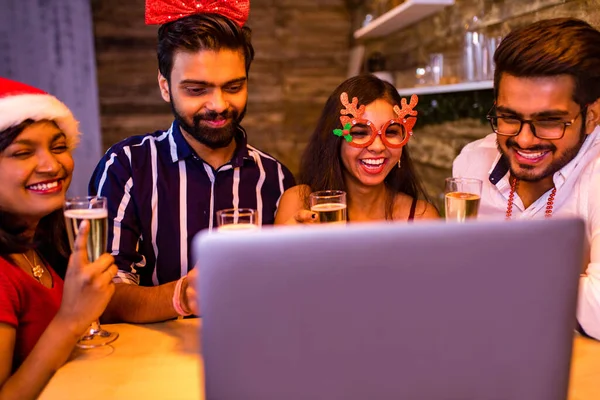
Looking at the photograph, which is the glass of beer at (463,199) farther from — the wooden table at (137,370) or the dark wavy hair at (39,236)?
the dark wavy hair at (39,236)

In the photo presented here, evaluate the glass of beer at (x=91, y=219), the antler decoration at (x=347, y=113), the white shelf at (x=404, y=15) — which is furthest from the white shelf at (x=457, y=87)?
the glass of beer at (x=91, y=219)

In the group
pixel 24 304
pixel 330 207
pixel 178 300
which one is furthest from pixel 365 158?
pixel 24 304

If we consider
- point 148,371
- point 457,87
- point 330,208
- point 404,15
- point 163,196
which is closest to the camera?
point 148,371

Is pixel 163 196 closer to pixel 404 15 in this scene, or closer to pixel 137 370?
→ pixel 137 370

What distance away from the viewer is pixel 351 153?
179 cm

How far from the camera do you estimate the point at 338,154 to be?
73.6 inches

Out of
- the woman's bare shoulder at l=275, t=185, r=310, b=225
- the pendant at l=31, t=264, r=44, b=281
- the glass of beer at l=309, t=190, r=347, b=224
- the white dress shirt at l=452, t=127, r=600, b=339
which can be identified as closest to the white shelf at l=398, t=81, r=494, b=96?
the white dress shirt at l=452, t=127, r=600, b=339

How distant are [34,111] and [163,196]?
62 cm

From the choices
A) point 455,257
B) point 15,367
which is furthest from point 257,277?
point 15,367

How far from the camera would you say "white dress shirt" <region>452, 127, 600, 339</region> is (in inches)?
48.7

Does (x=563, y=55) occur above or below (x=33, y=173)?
above

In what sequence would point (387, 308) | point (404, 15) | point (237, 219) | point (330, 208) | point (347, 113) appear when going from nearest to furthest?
point (387, 308) → point (237, 219) → point (330, 208) → point (347, 113) → point (404, 15)

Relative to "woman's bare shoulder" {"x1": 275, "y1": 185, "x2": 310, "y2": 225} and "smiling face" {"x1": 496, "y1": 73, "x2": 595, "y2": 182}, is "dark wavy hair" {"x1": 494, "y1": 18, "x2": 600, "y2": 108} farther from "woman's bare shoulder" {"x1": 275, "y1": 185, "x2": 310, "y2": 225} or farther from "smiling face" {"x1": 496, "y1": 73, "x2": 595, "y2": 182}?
"woman's bare shoulder" {"x1": 275, "y1": 185, "x2": 310, "y2": 225}

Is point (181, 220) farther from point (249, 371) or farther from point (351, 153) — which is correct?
point (249, 371)
